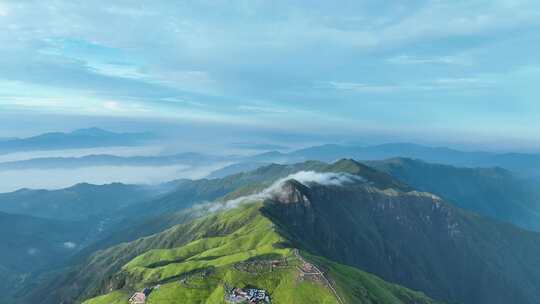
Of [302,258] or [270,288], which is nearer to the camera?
[270,288]

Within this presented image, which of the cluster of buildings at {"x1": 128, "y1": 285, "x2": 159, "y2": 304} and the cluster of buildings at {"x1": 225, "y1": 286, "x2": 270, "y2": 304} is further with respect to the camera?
the cluster of buildings at {"x1": 128, "y1": 285, "x2": 159, "y2": 304}

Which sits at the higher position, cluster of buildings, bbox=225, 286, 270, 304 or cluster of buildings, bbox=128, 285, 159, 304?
cluster of buildings, bbox=225, 286, 270, 304

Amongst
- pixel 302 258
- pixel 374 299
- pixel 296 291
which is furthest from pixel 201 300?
Result: pixel 374 299

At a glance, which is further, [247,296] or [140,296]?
[140,296]

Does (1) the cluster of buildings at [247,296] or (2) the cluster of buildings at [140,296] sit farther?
(2) the cluster of buildings at [140,296]

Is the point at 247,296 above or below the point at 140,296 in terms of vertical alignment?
above

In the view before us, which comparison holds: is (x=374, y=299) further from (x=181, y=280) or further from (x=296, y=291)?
(x=181, y=280)

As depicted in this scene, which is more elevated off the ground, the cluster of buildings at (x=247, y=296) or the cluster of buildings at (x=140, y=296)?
the cluster of buildings at (x=247, y=296)

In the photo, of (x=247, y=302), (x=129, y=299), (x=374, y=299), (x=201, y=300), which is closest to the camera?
(x=247, y=302)
